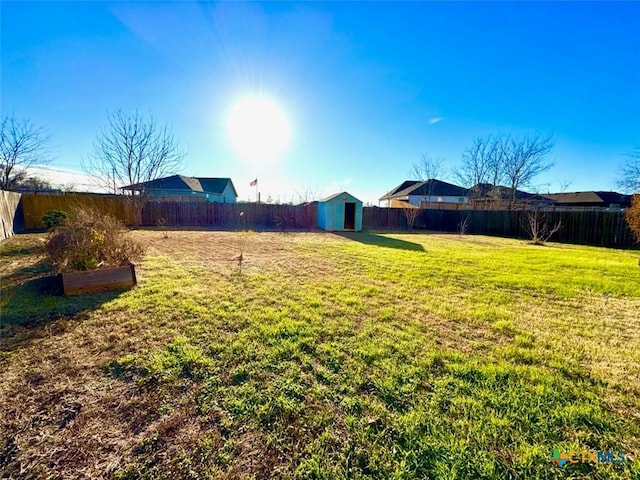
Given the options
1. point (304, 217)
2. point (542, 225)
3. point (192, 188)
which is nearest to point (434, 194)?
point (542, 225)

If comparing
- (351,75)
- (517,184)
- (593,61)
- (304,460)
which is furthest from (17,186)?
(517,184)

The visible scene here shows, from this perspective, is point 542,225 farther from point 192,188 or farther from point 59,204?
point 192,188

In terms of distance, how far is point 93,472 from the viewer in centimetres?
120

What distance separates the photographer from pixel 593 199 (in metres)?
33.1

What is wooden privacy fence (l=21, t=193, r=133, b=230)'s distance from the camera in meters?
12.8

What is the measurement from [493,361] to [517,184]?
87.2ft

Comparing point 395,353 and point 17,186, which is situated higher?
point 17,186

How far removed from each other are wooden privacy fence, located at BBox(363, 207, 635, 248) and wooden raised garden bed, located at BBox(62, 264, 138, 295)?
56.1 feet

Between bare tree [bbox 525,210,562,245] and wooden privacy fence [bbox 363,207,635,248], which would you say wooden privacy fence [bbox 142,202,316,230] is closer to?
wooden privacy fence [bbox 363,207,635,248]

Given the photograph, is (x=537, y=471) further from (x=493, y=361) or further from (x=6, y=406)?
(x=6, y=406)

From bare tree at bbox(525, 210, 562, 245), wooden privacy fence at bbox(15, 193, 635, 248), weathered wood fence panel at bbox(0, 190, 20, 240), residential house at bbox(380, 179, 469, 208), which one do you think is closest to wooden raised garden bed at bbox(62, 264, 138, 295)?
weathered wood fence panel at bbox(0, 190, 20, 240)

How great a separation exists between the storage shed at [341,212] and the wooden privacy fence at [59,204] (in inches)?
423

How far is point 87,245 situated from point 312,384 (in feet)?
14.1

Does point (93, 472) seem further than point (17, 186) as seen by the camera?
No
